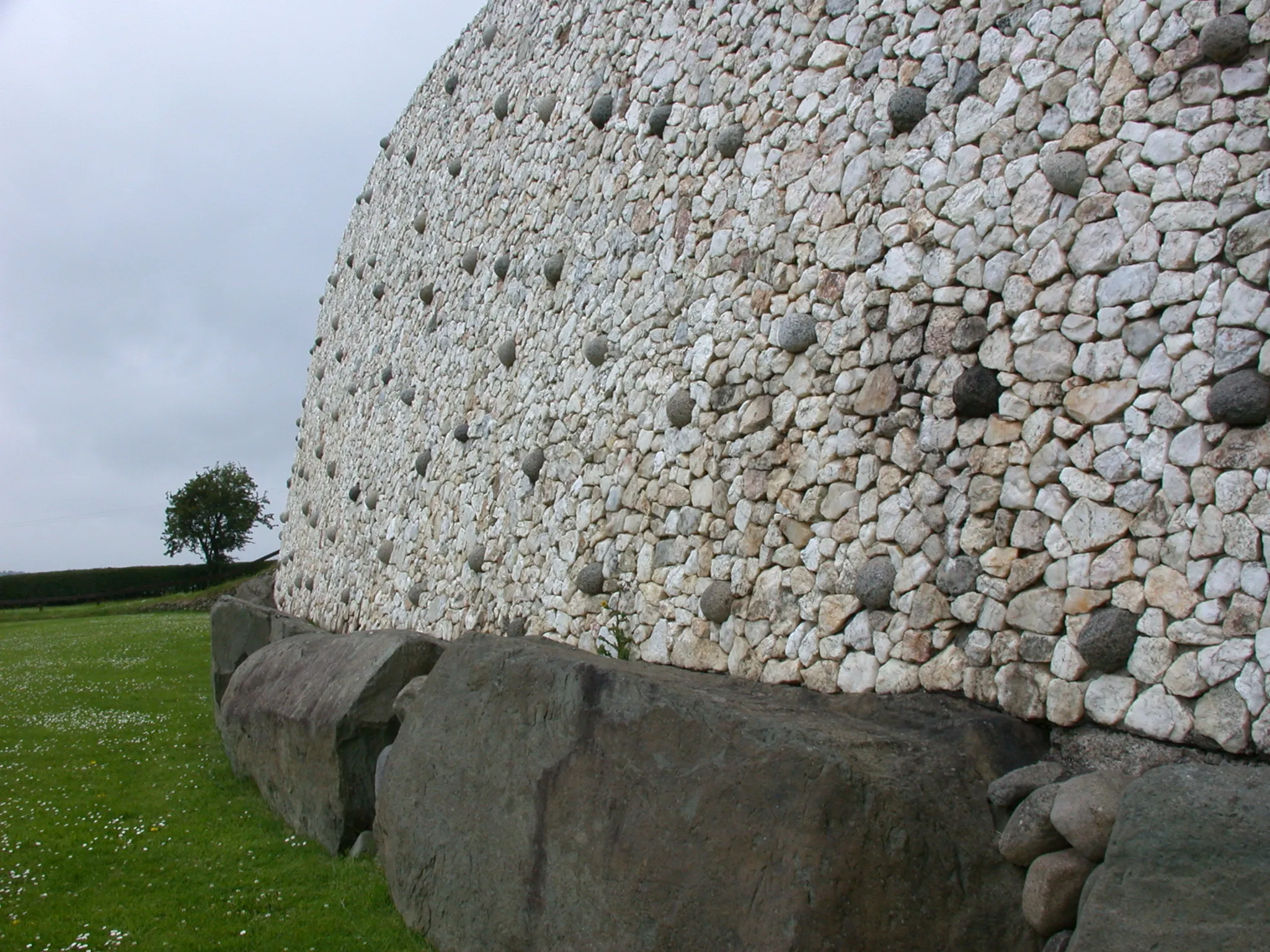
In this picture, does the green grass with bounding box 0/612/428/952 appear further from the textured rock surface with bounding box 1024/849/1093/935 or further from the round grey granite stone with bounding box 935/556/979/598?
the round grey granite stone with bounding box 935/556/979/598

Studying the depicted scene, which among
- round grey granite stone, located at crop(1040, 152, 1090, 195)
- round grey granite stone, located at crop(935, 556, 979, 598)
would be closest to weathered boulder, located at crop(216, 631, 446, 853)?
round grey granite stone, located at crop(935, 556, 979, 598)

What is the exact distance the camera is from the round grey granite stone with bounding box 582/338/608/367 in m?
7.09

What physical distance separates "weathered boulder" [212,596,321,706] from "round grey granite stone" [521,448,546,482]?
162 inches

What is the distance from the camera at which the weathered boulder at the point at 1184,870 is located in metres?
2.75

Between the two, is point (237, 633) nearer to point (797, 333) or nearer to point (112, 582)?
point (797, 333)

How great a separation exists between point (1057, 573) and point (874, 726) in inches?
38.1

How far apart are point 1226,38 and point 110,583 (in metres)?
37.2

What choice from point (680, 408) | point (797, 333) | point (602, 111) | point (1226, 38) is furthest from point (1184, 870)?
point (602, 111)

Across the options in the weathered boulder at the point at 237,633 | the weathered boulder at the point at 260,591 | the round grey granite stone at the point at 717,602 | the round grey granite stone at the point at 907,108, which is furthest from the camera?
the weathered boulder at the point at 260,591

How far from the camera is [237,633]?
35.8 feet

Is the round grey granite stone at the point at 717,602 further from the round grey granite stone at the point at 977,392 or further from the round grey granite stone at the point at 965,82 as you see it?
the round grey granite stone at the point at 965,82

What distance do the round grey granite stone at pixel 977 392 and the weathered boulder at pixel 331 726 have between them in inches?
161

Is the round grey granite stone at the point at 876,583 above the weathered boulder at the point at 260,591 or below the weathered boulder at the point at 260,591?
below

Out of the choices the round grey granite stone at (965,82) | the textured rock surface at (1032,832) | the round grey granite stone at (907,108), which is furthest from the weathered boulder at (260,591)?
the textured rock surface at (1032,832)
